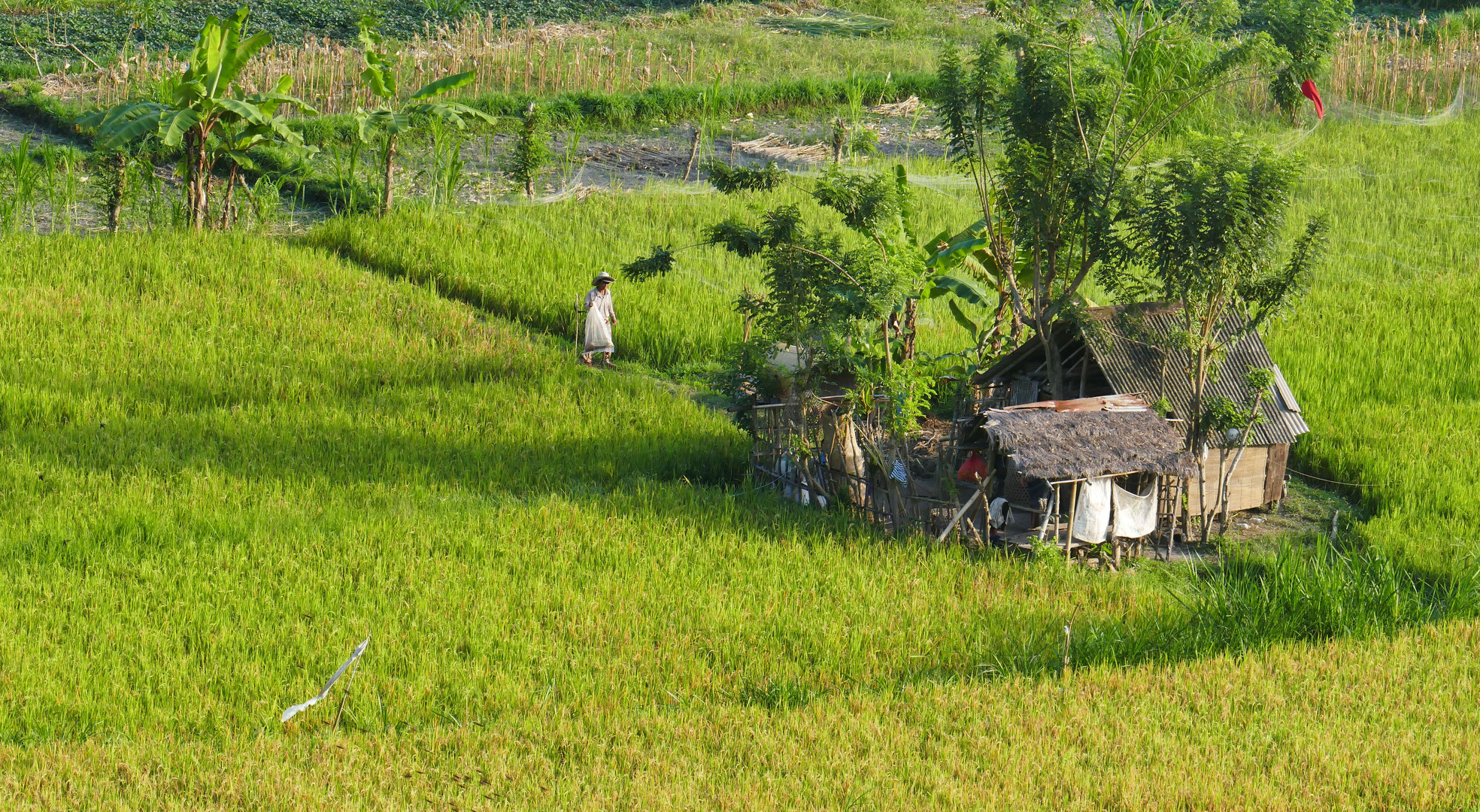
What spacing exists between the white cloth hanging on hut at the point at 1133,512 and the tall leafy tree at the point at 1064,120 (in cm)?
131

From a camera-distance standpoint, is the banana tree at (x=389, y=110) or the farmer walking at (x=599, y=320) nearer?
the farmer walking at (x=599, y=320)

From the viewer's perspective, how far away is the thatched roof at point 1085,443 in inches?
333

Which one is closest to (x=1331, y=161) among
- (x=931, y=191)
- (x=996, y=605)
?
(x=931, y=191)

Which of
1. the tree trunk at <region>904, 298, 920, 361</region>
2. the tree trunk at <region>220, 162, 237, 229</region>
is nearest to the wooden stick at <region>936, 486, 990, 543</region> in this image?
the tree trunk at <region>904, 298, 920, 361</region>

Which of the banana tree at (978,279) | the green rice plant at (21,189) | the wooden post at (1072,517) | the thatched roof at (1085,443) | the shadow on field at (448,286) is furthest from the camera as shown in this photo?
the green rice plant at (21,189)

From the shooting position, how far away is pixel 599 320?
1275cm

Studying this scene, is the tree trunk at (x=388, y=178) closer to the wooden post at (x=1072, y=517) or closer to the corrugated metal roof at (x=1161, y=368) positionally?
the corrugated metal roof at (x=1161, y=368)

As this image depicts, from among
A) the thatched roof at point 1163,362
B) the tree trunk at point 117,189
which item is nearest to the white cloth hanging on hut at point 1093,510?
the thatched roof at point 1163,362

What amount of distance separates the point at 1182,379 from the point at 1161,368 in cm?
19

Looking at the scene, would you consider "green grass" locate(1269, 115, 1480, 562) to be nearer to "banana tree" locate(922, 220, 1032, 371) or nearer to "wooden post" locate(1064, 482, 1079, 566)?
"wooden post" locate(1064, 482, 1079, 566)

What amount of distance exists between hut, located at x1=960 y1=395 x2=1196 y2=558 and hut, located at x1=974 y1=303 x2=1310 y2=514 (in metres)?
0.45

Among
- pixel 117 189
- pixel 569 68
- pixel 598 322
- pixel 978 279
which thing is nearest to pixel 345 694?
pixel 598 322

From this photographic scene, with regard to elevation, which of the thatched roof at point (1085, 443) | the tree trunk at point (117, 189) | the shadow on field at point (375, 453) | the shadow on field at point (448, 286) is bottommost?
the shadow on field at point (375, 453)

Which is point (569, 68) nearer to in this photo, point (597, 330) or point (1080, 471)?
point (597, 330)
